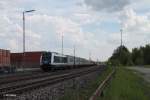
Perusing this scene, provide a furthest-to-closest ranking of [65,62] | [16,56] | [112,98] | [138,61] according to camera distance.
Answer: [138,61] → [16,56] → [65,62] → [112,98]

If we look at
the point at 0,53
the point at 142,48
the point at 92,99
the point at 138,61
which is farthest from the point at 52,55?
the point at 142,48

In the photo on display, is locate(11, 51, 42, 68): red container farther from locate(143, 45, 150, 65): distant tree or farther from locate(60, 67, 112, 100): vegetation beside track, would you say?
locate(143, 45, 150, 65): distant tree

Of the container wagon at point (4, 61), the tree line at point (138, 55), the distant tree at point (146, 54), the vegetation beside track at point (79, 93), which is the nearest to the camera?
the vegetation beside track at point (79, 93)

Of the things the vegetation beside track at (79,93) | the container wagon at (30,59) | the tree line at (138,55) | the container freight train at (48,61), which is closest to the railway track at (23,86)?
the vegetation beside track at (79,93)

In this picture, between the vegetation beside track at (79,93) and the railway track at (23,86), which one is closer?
the vegetation beside track at (79,93)

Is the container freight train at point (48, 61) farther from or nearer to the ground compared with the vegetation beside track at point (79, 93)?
farther from the ground

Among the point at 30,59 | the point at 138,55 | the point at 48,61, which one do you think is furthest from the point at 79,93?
the point at 138,55

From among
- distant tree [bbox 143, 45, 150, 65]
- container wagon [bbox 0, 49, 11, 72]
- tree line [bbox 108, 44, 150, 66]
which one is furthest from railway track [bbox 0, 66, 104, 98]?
distant tree [bbox 143, 45, 150, 65]

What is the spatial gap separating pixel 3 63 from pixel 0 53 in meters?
1.96

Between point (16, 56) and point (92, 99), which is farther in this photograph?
point (16, 56)

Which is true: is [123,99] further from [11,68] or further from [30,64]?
[30,64]

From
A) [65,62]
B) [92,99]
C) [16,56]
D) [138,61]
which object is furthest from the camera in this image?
[138,61]

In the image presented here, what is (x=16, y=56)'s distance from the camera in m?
77.8

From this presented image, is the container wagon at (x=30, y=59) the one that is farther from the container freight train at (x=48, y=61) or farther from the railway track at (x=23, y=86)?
the railway track at (x=23, y=86)
